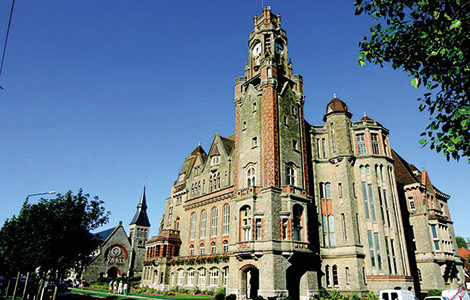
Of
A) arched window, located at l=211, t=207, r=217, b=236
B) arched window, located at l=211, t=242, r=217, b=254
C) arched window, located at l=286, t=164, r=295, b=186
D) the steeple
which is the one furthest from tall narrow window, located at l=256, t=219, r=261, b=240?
the steeple

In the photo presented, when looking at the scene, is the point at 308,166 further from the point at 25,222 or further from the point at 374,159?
the point at 25,222

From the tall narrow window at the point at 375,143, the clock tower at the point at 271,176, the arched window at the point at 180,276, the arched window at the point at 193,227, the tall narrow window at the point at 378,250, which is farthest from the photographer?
the arched window at the point at 193,227

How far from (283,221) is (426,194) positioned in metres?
24.1

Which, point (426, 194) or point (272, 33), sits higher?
point (272, 33)

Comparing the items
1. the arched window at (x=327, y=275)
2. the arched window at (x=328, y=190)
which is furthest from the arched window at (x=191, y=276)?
the arched window at (x=328, y=190)

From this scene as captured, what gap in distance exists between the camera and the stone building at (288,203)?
31375mm

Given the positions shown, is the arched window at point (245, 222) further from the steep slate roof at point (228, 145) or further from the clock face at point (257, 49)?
the clock face at point (257, 49)

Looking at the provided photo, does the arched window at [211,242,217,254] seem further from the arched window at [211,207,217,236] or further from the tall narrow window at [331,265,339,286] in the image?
the tall narrow window at [331,265,339,286]

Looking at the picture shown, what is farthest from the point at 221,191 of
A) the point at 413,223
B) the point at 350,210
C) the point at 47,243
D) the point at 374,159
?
the point at 413,223

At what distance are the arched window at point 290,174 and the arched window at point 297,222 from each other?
3.02 m

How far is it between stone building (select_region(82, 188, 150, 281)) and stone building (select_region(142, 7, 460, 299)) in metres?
25.7

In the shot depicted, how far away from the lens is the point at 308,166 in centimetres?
3878

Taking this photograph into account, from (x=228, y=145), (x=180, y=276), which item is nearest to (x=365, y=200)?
(x=228, y=145)

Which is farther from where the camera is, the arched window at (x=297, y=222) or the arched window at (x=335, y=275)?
the arched window at (x=335, y=275)
